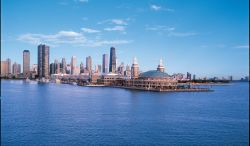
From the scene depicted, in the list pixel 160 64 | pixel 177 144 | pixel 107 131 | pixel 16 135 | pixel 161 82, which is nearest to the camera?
pixel 177 144

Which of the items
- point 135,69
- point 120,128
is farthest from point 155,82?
point 120,128

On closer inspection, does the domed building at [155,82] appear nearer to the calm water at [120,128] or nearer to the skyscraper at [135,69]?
A: the skyscraper at [135,69]

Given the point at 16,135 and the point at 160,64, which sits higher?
the point at 160,64

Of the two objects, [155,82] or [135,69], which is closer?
[155,82]

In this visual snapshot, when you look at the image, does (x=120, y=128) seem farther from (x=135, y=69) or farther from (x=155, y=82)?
A: (x=135, y=69)

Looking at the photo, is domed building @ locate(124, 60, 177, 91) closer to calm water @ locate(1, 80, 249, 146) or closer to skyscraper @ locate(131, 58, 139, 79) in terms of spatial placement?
skyscraper @ locate(131, 58, 139, 79)

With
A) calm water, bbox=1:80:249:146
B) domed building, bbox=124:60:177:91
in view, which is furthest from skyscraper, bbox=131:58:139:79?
calm water, bbox=1:80:249:146

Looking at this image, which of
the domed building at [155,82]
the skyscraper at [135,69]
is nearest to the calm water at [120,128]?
the domed building at [155,82]

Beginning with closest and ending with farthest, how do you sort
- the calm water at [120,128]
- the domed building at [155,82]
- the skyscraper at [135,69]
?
the calm water at [120,128] → the domed building at [155,82] → the skyscraper at [135,69]

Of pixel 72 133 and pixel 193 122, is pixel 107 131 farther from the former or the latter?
pixel 193 122

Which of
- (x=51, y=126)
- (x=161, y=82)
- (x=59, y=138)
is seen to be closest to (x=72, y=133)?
(x=59, y=138)

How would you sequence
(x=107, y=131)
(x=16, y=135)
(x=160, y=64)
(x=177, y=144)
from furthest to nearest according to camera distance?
(x=160, y=64), (x=107, y=131), (x=16, y=135), (x=177, y=144)
